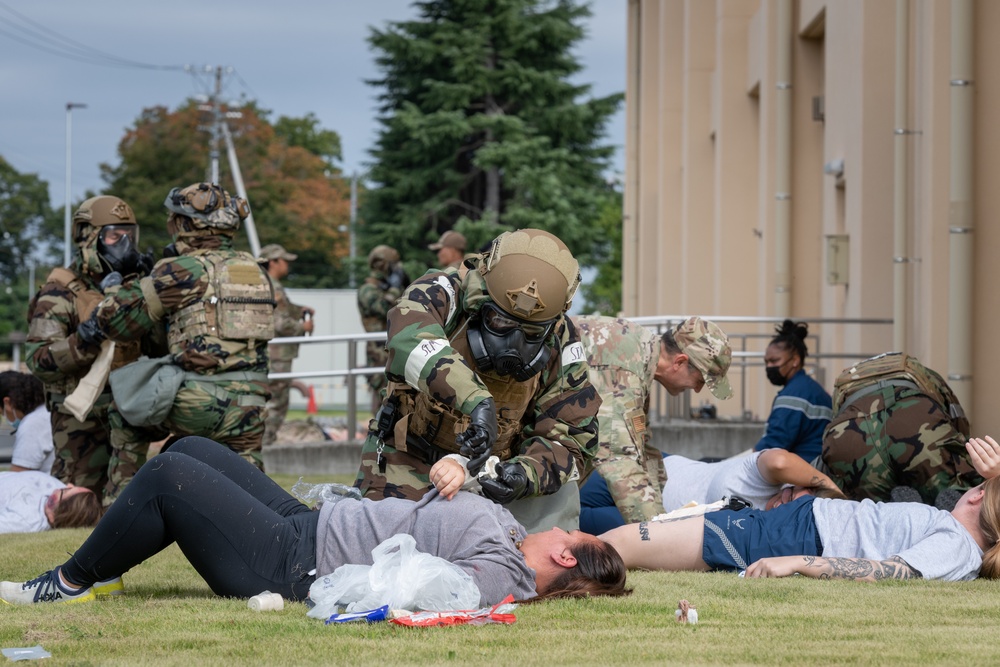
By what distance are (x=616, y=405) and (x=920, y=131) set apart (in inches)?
200

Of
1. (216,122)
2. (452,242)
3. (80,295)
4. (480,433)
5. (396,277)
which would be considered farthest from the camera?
(216,122)

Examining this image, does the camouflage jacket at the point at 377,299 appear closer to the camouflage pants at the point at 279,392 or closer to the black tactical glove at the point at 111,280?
the camouflage pants at the point at 279,392

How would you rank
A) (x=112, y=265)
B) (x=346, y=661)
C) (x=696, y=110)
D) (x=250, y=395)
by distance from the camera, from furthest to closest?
(x=696, y=110)
(x=112, y=265)
(x=250, y=395)
(x=346, y=661)

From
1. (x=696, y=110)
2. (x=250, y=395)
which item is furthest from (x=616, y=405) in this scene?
(x=696, y=110)

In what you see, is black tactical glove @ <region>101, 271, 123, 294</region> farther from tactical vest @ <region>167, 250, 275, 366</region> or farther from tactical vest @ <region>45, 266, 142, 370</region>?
tactical vest @ <region>167, 250, 275, 366</region>

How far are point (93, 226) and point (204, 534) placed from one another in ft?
12.6

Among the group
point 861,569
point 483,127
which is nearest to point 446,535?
point 861,569

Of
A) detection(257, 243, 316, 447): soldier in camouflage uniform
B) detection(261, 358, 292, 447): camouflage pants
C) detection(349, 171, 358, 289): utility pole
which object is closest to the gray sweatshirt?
detection(257, 243, 316, 447): soldier in camouflage uniform

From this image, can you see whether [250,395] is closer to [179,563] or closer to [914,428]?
[179,563]

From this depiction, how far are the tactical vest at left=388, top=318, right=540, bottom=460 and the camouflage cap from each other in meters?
1.76

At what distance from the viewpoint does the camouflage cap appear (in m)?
6.77

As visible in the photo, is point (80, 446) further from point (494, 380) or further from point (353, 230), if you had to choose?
point (353, 230)

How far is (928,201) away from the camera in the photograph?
32.6ft

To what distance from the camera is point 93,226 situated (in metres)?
7.92
